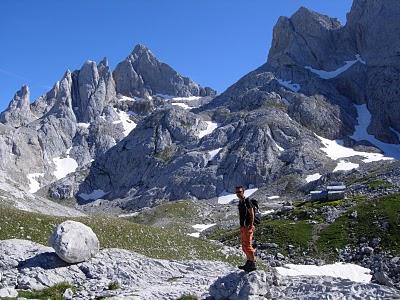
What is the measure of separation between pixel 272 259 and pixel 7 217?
35162 millimetres

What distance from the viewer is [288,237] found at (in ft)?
226

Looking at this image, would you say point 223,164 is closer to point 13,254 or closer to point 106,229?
point 106,229

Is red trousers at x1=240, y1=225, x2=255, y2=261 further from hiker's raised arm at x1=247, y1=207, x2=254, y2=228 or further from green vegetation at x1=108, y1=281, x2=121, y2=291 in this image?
green vegetation at x1=108, y1=281, x2=121, y2=291

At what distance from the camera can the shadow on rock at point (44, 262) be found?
2633 cm

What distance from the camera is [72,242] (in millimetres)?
26469

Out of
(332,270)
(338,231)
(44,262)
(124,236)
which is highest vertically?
(124,236)

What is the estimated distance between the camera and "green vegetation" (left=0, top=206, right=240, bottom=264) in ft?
119

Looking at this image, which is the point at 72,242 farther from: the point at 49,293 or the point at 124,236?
the point at 124,236

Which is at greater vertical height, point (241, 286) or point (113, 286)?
point (113, 286)

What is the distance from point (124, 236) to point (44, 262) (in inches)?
524

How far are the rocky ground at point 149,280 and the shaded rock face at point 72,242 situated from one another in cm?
58

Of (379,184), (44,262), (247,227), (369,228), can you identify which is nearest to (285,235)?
(369,228)

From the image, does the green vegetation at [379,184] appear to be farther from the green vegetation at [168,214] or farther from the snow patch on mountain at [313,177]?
the snow patch on mountain at [313,177]

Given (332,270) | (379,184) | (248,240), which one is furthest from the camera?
(379,184)
